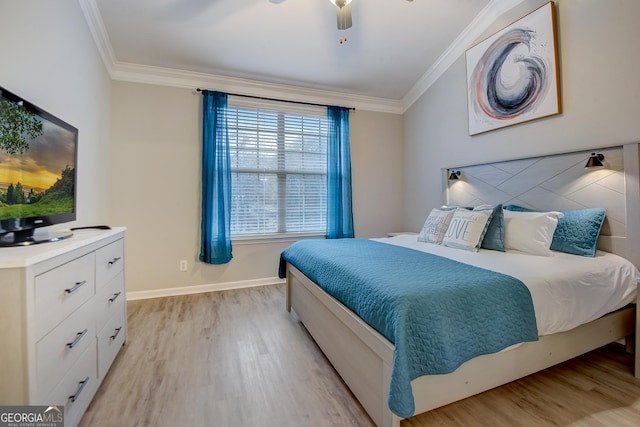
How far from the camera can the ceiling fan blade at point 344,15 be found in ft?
6.75

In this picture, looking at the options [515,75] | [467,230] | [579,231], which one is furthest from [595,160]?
[515,75]

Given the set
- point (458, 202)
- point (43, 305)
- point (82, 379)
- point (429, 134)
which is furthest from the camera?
point (429, 134)

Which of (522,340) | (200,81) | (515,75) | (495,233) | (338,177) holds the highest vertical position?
(200,81)

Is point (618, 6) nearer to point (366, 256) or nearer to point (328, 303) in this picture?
point (366, 256)

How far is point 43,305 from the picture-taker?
1.05 m

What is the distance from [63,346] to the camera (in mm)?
1203

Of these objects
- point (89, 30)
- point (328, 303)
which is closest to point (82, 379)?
point (328, 303)

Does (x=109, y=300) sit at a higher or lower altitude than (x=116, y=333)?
higher

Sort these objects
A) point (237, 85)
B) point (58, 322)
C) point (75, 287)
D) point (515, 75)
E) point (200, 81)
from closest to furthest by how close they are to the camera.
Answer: point (58, 322) < point (75, 287) < point (515, 75) < point (200, 81) < point (237, 85)

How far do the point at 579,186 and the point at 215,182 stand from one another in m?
3.51

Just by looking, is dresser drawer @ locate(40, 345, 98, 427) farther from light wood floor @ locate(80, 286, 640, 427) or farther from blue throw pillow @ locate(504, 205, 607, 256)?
blue throw pillow @ locate(504, 205, 607, 256)

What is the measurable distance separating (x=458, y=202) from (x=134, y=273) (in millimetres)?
3869

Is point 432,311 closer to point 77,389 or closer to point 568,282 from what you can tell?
point 568,282

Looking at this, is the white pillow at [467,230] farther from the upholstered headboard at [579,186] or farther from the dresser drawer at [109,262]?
the dresser drawer at [109,262]
